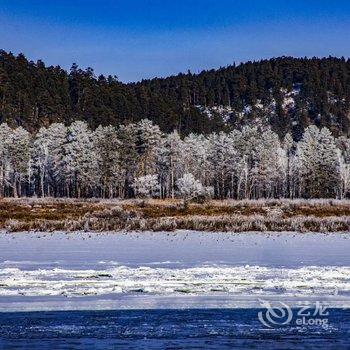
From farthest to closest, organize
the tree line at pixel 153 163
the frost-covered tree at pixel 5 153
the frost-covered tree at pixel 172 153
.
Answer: the frost-covered tree at pixel 5 153
the frost-covered tree at pixel 172 153
the tree line at pixel 153 163

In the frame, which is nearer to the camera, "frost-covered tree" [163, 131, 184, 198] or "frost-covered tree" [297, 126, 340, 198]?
"frost-covered tree" [163, 131, 184, 198]

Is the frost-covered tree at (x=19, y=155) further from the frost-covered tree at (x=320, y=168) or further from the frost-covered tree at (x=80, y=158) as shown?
the frost-covered tree at (x=320, y=168)

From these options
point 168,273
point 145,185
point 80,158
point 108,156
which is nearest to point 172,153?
point 145,185

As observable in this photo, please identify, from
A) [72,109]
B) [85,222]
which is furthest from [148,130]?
[85,222]

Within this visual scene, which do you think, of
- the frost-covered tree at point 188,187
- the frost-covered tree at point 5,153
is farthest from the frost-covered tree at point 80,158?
the frost-covered tree at point 188,187

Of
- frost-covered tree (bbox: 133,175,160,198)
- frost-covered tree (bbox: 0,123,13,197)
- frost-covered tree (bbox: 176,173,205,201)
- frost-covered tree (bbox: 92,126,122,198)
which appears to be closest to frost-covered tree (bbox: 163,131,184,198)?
frost-covered tree (bbox: 133,175,160,198)

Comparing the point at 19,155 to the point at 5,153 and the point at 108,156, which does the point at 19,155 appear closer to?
the point at 5,153

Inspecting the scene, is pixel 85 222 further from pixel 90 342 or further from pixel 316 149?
pixel 316 149

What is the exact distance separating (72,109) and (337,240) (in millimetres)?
123545

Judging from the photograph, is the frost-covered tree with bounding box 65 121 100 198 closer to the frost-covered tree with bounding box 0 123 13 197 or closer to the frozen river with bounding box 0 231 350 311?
the frost-covered tree with bounding box 0 123 13 197

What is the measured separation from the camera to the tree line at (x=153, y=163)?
9269cm

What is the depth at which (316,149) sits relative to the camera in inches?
3930

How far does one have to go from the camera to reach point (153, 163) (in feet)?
334

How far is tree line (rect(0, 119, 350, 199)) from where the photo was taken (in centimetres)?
9269
